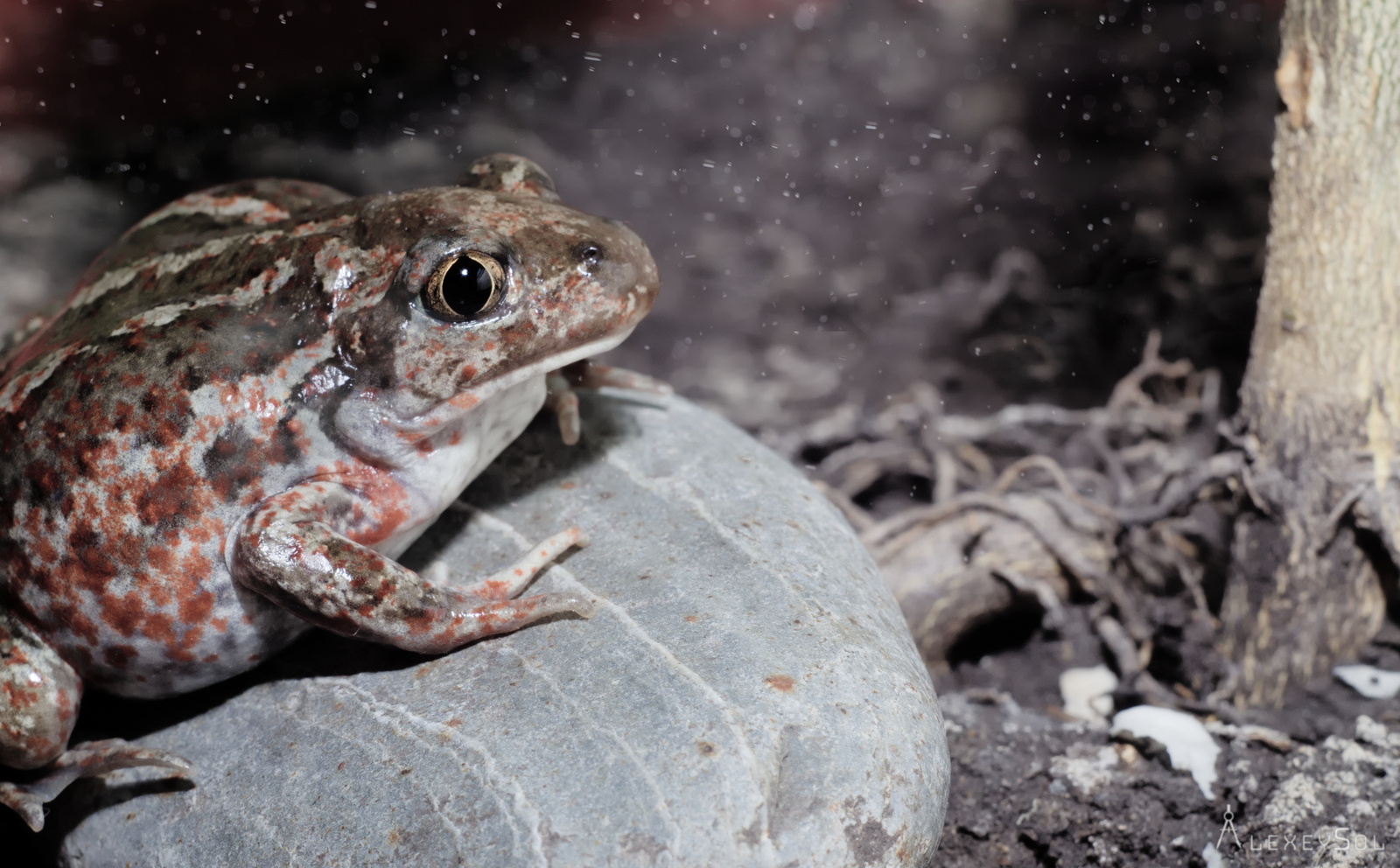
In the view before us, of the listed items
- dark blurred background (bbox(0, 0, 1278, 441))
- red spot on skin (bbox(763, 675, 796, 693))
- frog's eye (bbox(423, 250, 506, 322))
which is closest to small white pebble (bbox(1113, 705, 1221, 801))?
red spot on skin (bbox(763, 675, 796, 693))

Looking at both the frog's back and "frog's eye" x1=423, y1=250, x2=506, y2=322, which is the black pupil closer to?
"frog's eye" x1=423, y1=250, x2=506, y2=322

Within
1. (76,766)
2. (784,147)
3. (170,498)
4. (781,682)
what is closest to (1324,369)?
(781,682)

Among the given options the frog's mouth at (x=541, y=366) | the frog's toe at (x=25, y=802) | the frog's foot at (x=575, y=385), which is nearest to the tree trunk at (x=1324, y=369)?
the frog's foot at (x=575, y=385)

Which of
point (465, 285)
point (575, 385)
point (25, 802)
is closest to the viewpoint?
point (465, 285)

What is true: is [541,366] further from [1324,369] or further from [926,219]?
[926,219]

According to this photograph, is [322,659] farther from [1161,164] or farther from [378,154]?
[1161,164]

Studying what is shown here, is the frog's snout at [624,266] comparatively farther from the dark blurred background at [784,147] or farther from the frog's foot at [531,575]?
the dark blurred background at [784,147]

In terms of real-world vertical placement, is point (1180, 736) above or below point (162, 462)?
below
